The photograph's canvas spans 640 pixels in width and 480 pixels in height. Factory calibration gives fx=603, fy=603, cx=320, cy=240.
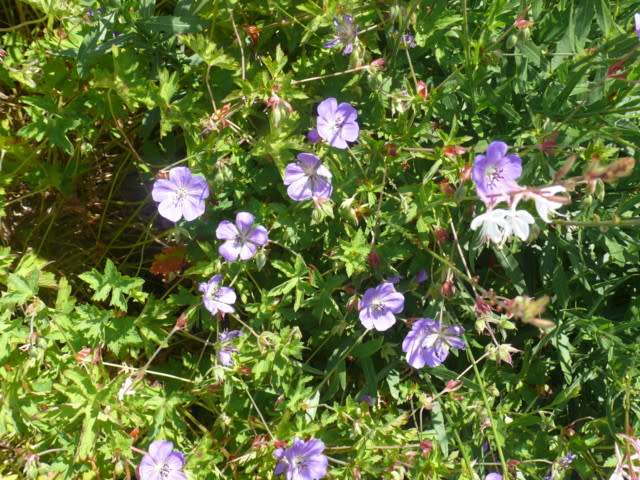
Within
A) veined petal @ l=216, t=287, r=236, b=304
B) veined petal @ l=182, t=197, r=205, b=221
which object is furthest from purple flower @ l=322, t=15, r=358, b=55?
veined petal @ l=216, t=287, r=236, b=304

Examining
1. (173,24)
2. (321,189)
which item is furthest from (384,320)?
(173,24)

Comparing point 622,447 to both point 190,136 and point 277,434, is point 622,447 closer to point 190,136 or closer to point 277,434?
point 277,434

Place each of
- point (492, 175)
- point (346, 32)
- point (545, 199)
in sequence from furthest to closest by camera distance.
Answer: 1. point (346, 32)
2. point (492, 175)
3. point (545, 199)

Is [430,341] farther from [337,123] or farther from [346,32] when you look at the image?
[346,32]

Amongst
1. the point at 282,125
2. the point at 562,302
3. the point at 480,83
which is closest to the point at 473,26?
the point at 480,83

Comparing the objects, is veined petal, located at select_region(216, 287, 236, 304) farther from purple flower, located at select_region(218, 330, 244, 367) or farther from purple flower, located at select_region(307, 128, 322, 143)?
purple flower, located at select_region(307, 128, 322, 143)

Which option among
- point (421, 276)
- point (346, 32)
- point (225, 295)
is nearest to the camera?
point (346, 32)

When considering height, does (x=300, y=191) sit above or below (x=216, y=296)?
above
